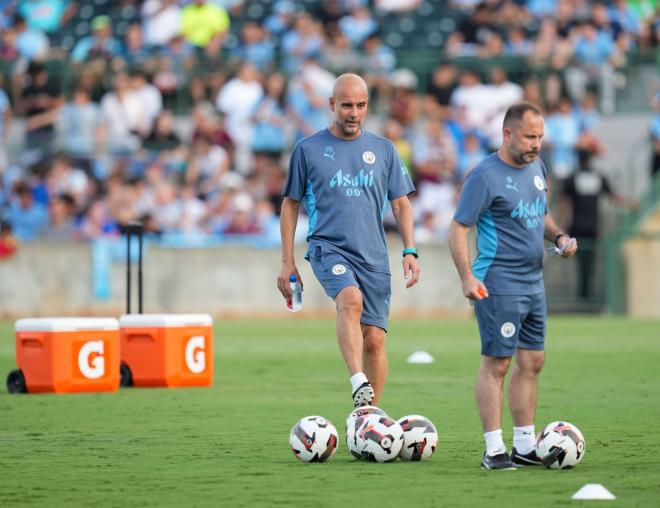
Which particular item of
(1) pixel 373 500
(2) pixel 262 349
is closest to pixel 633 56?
(2) pixel 262 349

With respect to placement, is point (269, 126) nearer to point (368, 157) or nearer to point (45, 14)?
point (45, 14)

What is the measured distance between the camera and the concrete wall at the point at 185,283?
977 inches

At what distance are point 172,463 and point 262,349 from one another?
10.1 m

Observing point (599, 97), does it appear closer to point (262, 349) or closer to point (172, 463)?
point (262, 349)

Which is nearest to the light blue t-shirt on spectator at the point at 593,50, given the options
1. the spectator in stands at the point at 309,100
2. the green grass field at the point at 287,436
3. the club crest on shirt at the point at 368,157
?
the spectator in stands at the point at 309,100

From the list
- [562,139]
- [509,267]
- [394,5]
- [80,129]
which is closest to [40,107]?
[80,129]

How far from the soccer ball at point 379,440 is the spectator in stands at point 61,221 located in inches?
677

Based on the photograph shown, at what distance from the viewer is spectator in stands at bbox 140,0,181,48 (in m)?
28.8

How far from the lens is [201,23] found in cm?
2869

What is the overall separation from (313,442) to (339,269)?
1.34 m

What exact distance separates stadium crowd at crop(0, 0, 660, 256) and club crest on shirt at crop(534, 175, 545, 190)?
55.7 feet

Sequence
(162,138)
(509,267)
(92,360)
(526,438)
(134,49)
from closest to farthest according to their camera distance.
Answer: (509,267) → (526,438) → (92,360) → (162,138) → (134,49)

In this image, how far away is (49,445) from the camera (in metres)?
9.41

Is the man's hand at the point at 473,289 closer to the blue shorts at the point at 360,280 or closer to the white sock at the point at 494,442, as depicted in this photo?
the white sock at the point at 494,442
